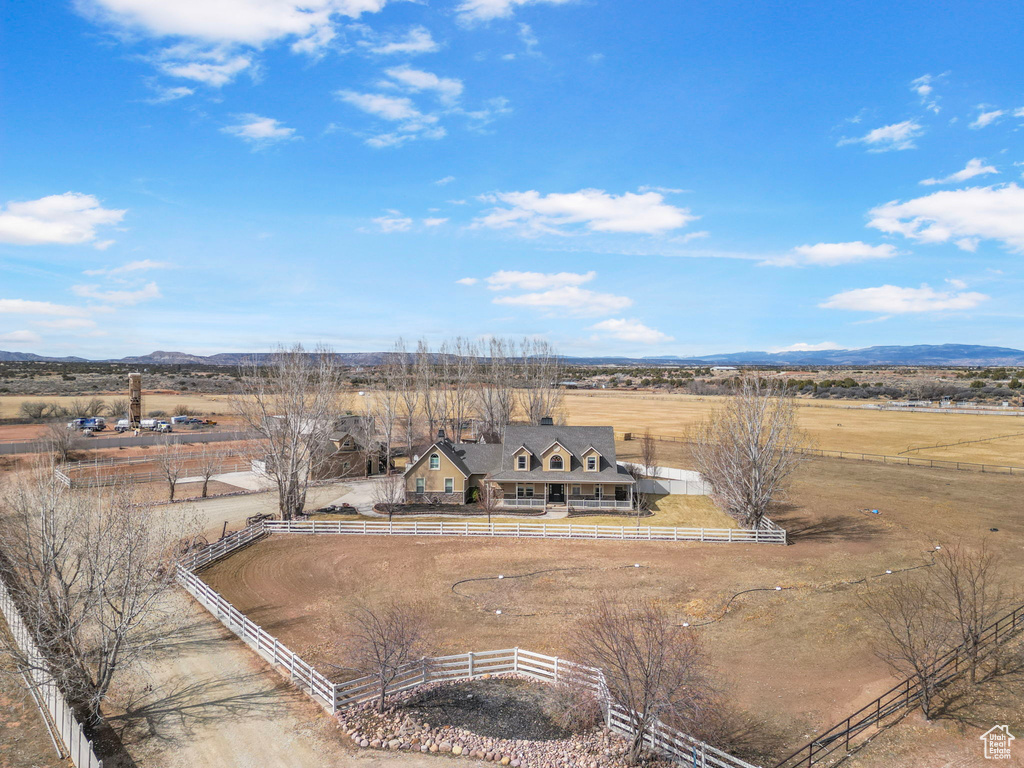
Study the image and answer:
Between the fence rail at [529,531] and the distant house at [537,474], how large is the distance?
603 centimetres

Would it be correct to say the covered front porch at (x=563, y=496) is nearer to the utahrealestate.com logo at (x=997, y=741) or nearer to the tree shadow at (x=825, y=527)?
the tree shadow at (x=825, y=527)

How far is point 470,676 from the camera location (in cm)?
1827

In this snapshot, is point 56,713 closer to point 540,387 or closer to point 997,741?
point 997,741

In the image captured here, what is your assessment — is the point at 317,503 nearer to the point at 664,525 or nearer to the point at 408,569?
the point at 408,569

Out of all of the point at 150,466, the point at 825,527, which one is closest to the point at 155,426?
the point at 150,466

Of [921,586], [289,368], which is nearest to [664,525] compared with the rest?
[921,586]

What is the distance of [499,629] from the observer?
2192 centimetres

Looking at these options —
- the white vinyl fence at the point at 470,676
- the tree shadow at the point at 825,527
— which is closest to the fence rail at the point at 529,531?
the tree shadow at the point at 825,527

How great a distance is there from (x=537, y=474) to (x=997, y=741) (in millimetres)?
29700

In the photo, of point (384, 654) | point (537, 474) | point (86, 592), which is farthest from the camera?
point (537, 474)

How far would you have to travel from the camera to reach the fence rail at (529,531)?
34.2 metres

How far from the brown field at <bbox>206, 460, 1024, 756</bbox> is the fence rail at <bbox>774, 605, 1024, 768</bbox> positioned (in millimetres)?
420

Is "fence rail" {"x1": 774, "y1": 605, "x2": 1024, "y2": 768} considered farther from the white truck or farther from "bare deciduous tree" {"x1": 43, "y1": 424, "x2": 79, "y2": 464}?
the white truck

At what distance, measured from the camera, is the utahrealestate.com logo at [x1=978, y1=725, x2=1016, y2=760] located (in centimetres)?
1480
